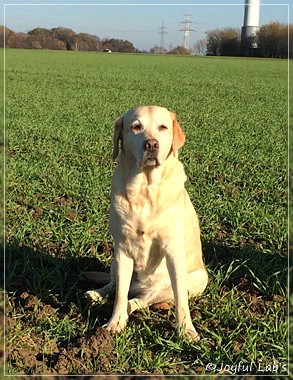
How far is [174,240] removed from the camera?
3318 millimetres

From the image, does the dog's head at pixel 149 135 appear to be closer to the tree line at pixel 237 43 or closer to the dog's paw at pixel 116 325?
the dog's paw at pixel 116 325

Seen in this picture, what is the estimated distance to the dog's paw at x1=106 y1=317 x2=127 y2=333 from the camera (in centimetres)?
341

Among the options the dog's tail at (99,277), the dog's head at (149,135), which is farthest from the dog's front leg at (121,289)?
the dog's head at (149,135)

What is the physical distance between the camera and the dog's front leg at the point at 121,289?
345 centimetres

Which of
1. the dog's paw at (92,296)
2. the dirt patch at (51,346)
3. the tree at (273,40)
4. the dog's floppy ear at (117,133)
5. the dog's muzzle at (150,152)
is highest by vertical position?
the tree at (273,40)

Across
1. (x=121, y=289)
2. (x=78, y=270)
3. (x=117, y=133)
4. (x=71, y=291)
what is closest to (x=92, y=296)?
(x=71, y=291)

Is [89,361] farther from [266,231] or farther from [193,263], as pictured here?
[266,231]

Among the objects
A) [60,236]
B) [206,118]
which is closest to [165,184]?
[60,236]

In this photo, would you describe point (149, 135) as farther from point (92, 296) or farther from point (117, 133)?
point (92, 296)

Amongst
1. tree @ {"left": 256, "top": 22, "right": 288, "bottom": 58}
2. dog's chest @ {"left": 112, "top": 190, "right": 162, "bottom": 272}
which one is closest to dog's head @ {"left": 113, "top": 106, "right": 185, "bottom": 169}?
dog's chest @ {"left": 112, "top": 190, "right": 162, "bottom": 272}

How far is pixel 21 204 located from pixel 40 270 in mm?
1888

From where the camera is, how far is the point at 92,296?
3.77 metres

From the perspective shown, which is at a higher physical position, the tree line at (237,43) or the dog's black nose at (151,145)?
the tree line at (237,43)

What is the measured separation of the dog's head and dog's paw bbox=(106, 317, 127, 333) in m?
1.12
